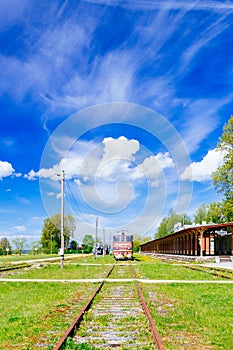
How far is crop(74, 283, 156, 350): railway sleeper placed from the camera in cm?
→ 737

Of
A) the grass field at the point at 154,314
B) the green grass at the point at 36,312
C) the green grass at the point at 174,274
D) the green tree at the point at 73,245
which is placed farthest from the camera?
the green tree at the point at 73,245

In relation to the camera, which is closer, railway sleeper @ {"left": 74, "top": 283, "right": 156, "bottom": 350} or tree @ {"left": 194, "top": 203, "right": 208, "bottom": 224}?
railway sleeper @ {"left": 74, "top": 283, "right": 156, "bottom": 350}

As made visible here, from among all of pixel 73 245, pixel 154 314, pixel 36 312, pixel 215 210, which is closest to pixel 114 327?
pixel 154 314

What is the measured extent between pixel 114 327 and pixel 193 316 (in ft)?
7.52

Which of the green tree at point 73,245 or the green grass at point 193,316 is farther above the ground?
the green grass at point 193,316

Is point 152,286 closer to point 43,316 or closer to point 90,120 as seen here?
point 43,316

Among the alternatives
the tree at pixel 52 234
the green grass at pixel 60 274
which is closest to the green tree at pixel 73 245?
the tree at pixel 52 234

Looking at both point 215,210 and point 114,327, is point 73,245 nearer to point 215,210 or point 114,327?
point 215,210

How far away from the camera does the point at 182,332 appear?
8320mm

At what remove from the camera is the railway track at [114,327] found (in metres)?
7.24

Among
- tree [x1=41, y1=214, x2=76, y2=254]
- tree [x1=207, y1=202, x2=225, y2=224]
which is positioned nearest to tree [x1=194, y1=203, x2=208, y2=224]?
tree [x1=41, y1=214, x2=76, y2=254]

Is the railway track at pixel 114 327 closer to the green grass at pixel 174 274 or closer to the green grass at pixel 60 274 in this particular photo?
the green grass at pixel 174 274

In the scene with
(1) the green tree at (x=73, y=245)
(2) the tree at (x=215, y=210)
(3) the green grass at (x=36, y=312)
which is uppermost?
(2) the tree at (x=215, y=210)

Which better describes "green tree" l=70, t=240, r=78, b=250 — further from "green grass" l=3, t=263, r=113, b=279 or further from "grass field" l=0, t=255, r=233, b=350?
"grass field" l=0, t=255, r=233, b=350
